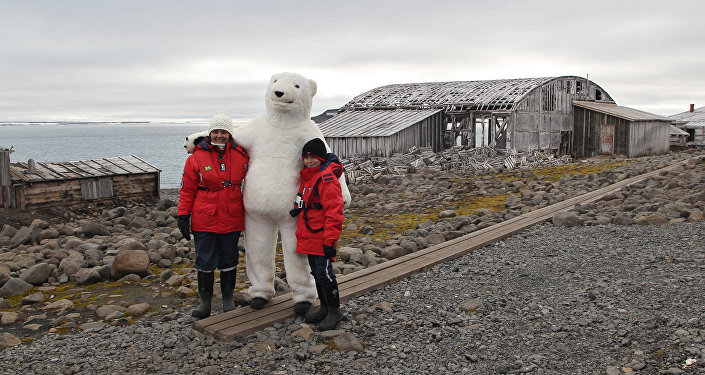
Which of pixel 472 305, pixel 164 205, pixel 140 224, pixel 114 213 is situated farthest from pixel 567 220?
pixel 114 213

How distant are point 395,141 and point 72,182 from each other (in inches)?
517

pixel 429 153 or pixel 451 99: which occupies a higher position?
pixel 451 99

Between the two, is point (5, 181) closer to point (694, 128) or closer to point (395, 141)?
point (395, 141)

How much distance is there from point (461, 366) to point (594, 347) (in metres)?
1.08

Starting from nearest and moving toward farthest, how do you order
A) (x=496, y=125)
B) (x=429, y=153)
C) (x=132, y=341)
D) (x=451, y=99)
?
(x=132, y=341) < (x=429, y=153) < (x=496, y=125) < (x=451, y=99)

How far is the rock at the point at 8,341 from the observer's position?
4.84 meters

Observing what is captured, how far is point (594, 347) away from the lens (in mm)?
4352

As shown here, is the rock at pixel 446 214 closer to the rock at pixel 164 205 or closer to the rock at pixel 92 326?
the rock at pixel 164 205

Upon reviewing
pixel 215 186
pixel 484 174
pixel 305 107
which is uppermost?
pixel 305 107

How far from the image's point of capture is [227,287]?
5488mm

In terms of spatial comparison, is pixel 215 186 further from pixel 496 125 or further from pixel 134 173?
pixel 496 125

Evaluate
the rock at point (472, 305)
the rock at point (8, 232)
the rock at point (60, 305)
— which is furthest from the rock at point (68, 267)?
the rock at point (472, 305)

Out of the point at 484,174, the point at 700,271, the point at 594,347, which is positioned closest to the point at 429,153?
the point at 484,174

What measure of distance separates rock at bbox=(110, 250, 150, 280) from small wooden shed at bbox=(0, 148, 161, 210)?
7.46m
